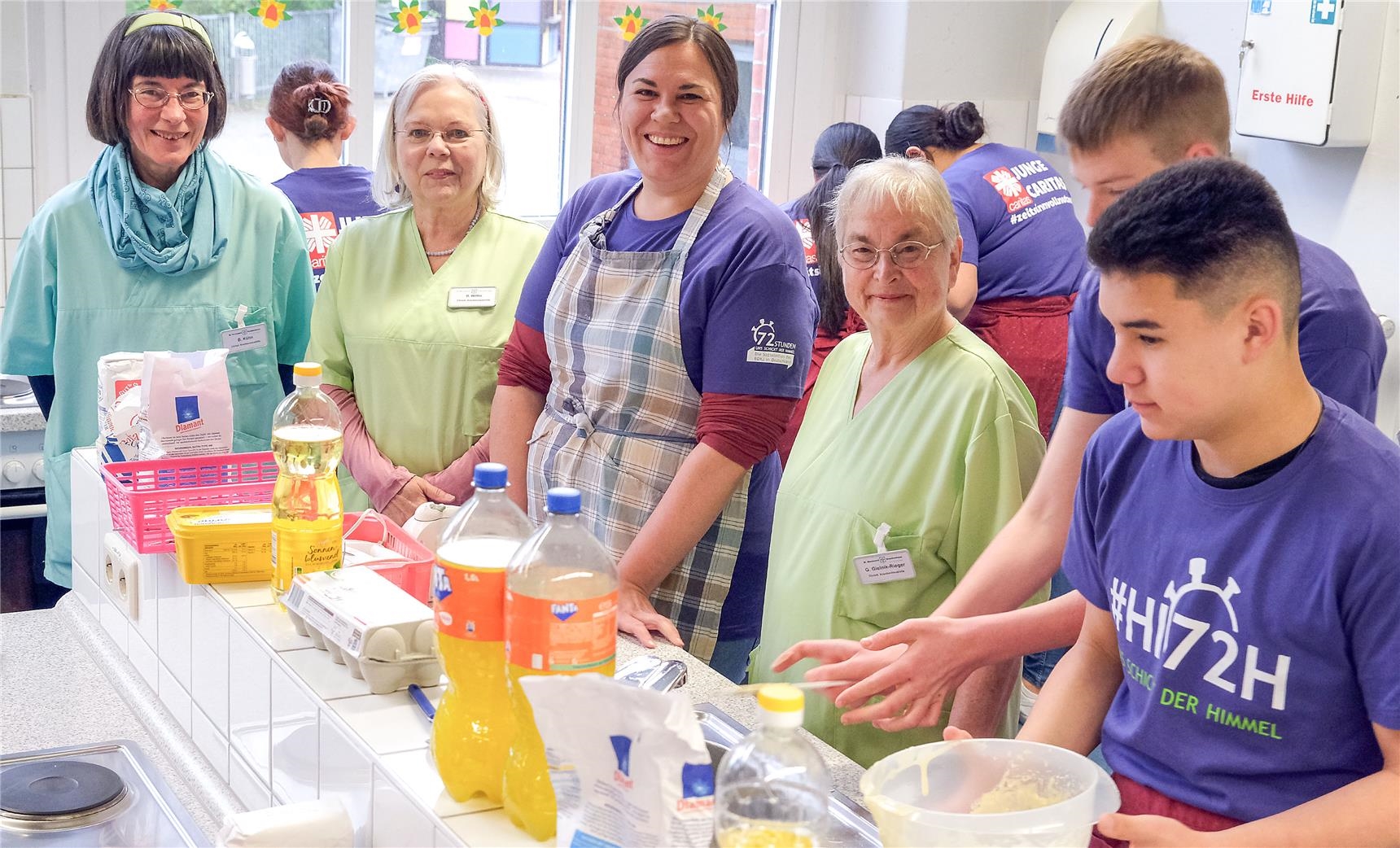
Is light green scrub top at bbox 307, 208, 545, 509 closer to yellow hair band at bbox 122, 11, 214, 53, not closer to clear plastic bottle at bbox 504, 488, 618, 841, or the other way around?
yellow hair band at bbox 122, 11, 214, 53

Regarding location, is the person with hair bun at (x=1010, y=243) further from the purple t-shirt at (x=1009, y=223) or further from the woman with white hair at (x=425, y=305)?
the woman with white hair at (x=425, y=305)

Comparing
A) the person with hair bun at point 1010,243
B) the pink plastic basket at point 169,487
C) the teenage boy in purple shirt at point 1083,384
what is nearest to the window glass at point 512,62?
the person with hair bun at point 1010,243

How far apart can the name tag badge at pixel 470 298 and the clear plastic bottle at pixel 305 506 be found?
915 mm

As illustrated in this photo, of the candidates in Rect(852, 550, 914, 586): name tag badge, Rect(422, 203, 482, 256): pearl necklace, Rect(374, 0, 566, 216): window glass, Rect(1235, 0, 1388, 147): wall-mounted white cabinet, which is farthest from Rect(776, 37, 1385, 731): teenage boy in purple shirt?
Rect(374, 0, 566, 216): window glass

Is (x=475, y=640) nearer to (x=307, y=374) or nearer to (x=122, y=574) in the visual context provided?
(x=307, y=374)

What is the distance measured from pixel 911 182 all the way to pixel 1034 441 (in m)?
0.43

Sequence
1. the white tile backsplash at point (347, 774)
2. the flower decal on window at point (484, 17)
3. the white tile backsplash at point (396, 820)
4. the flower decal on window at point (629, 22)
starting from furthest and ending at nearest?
1. the flower decal on window at point (629, 22)
2. the flower decal on window at point (484, 17)
3. the white tile backsplash at point (347, 774)
4. the white tile backsplash at point (396, 820)

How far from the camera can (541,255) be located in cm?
251

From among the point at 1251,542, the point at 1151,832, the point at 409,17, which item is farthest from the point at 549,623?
the point at 409,17

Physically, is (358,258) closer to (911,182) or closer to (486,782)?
(911,182)

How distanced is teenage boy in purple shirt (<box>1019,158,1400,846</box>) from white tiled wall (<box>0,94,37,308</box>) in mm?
3577

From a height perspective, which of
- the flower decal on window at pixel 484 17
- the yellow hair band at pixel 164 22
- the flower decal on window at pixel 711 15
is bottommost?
the yellow hair band at pixel 164 22

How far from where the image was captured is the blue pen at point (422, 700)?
4.89 ft

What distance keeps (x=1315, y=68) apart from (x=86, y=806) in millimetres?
3491
